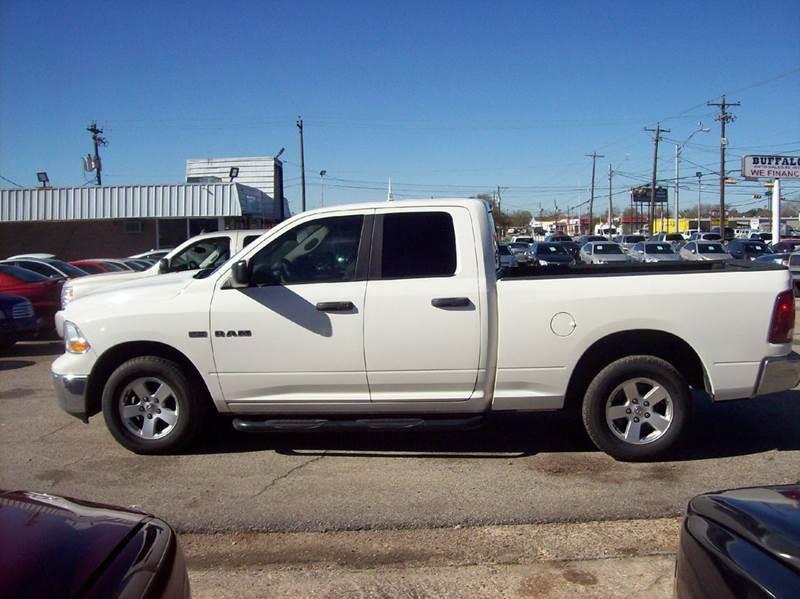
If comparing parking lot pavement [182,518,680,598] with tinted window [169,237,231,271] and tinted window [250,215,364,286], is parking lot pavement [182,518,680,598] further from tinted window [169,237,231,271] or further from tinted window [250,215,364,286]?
tinted window [169,237,231,271]

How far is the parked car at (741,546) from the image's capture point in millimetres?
1985

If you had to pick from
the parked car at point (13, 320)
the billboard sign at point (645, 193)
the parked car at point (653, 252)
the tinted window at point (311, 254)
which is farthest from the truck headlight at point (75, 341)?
the billboard sign at point (645, 193)

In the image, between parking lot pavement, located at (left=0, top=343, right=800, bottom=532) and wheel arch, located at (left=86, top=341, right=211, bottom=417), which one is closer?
parking lot pavement, located at (left=0, top=343, right=800, bottom=532)

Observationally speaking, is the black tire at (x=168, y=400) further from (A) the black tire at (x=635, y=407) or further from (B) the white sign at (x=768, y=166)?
(B) the white sign at (x=768, y=166)

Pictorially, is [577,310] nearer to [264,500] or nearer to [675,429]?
[675,429]

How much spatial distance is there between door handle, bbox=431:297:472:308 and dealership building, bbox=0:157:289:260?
2803 centimetres

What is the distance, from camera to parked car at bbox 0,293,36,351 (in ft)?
38.4

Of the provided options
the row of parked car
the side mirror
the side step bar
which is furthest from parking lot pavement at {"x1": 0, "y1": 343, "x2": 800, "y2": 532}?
the row of parked car

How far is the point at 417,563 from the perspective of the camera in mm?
3939

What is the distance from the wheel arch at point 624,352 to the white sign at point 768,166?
4130cm

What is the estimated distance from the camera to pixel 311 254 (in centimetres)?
549

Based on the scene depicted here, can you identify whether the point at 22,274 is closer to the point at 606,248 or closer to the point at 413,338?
the point at 413,338

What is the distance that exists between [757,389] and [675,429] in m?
0.69

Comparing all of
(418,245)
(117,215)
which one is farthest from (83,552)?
(117,215)
